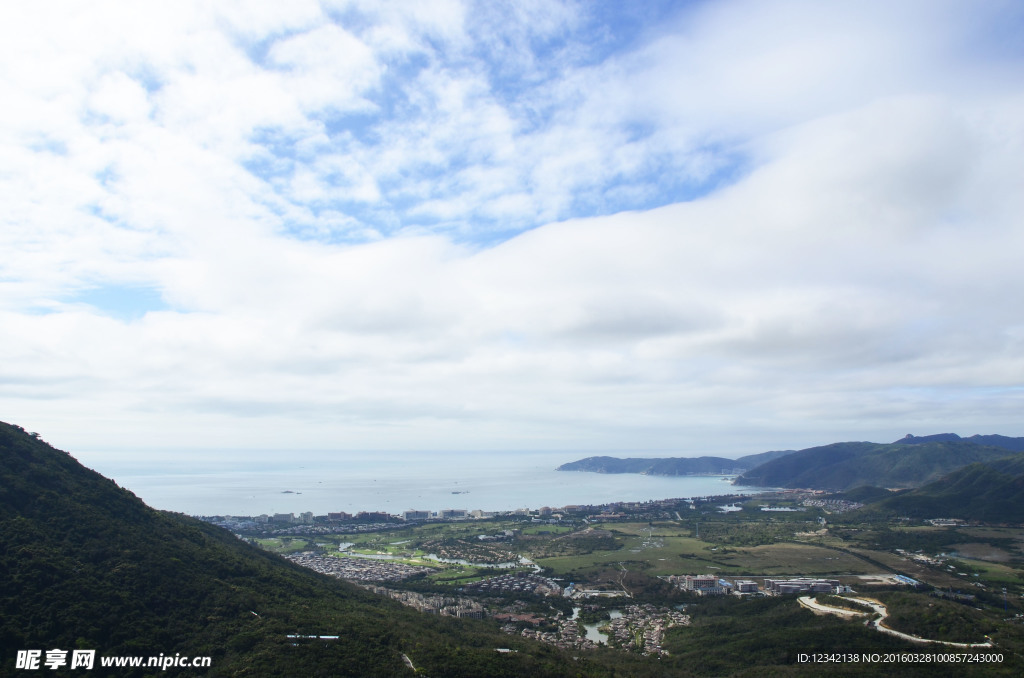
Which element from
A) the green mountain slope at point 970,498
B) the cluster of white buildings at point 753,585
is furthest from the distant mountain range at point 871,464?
the cluster of white buildings at point 753,585

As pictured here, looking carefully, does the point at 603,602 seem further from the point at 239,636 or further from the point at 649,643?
the point at 239,636

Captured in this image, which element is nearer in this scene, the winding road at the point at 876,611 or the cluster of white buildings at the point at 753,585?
the winding road at the point at 876,611

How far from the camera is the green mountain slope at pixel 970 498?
78.4 meters

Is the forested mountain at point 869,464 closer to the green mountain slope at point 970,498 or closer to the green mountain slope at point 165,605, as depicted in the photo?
the green mountain slope at point 970,498

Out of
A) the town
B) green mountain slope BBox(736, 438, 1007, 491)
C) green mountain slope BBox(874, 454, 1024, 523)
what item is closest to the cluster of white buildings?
the town

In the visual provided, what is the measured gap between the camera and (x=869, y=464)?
151500 millimetres

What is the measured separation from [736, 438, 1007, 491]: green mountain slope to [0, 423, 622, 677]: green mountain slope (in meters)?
145

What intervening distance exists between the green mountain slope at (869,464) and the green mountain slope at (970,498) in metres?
36.9

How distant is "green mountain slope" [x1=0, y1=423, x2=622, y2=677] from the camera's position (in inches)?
784

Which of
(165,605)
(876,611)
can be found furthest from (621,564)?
(165,605)

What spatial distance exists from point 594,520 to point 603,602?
50485 mm

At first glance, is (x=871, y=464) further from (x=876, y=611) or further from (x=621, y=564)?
(x=876, y=611)

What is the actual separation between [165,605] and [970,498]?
106861mm

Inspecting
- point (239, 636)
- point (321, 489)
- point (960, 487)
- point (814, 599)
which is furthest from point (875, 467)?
point (239, 636)
